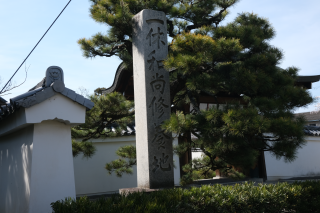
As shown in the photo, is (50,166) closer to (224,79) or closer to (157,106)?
(157,106)

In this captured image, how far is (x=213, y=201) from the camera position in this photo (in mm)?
4469

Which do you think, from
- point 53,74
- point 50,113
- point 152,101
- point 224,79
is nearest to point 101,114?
point 53,74

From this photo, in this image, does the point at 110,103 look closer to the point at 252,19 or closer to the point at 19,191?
the point at 19,191

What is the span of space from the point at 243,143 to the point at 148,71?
7.37ft

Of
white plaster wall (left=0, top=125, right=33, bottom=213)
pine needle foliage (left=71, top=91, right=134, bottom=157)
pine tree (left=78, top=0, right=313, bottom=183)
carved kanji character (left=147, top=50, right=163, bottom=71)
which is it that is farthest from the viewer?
pine needle foliage (left=71, top=91, right=134, bottom=157)

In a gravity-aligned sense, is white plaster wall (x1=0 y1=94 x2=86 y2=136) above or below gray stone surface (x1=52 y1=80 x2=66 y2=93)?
below

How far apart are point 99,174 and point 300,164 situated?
361 inches

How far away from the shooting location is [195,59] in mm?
4988

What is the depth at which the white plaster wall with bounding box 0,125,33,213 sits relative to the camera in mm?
5352

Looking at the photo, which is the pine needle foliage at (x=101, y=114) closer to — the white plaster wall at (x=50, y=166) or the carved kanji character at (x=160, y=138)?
the white plaster wall at (x=50, y=166)

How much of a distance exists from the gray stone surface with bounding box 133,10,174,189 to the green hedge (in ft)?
3.18

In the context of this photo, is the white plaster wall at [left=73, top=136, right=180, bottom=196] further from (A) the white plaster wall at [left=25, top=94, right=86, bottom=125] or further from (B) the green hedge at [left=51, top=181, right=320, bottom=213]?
(B) the green hedge at [left=51, top=181, right=320, bottom=213]

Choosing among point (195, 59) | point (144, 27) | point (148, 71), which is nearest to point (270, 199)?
point (195, 59)

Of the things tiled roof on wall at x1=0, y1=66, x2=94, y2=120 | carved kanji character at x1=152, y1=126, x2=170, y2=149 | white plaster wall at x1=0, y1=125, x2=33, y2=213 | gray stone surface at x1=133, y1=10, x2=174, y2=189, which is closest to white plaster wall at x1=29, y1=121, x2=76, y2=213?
white plaster wall at x1=0, y1=125, x2=33, y2=213
